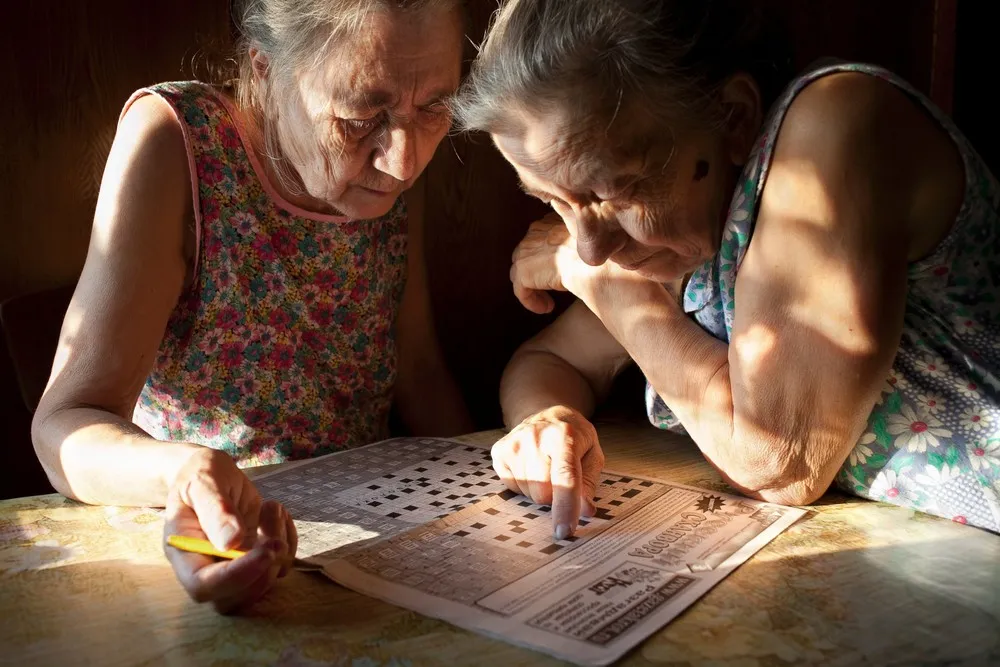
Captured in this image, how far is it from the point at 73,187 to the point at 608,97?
1347 millimetres

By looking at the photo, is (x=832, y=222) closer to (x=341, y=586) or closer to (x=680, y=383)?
(x=680, y=383)

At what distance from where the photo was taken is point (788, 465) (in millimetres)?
1299

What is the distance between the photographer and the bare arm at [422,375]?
2.11 metres

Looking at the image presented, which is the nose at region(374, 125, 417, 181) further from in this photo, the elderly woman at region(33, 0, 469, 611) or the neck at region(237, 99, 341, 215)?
the neck at region(237, 99, 341, 215)

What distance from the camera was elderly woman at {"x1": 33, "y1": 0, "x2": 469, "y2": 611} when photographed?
4.61ft

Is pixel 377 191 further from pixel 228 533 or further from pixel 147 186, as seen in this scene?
pixel 228 533

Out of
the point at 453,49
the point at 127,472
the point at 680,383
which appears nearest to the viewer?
the point at 127,472

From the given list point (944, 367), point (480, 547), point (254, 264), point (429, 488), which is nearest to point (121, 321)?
point (254, 264)

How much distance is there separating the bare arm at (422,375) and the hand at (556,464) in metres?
0.63

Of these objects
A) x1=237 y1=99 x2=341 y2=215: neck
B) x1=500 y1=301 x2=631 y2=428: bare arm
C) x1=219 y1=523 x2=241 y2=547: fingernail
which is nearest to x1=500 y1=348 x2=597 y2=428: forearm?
x1=500 y1=301 x2=631 y2=428: bare arm

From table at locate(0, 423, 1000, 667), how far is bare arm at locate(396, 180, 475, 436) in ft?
2.92

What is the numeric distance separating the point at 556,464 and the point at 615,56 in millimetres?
566

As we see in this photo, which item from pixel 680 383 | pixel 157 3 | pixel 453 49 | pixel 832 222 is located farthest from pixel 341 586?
pixel 157 3

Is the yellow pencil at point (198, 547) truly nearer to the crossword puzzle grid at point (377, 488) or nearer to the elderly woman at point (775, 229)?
the crossword puzzle grid at point (377, 488)
